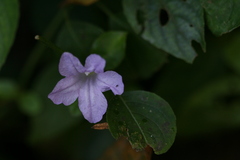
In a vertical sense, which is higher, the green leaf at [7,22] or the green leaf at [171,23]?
the green leaf at [7,22]

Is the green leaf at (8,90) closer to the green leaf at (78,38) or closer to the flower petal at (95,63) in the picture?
the green leaf at (78,38)

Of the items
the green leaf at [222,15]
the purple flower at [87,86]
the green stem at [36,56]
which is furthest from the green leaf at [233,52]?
the purple flower at [87,86]

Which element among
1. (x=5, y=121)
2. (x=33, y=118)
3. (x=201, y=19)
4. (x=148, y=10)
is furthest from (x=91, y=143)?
(x=201, y=19)

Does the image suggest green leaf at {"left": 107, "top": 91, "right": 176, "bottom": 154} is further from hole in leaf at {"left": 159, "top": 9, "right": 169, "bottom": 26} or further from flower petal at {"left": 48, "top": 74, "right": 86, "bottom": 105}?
hole in leaf at {"left": 159, "top": 9, "right": 169, "bottom": 26}

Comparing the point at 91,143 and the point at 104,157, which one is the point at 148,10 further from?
the point at 91,143

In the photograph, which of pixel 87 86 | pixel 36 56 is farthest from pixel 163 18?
pixel 36 56

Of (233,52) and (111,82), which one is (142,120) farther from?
(233,52)
